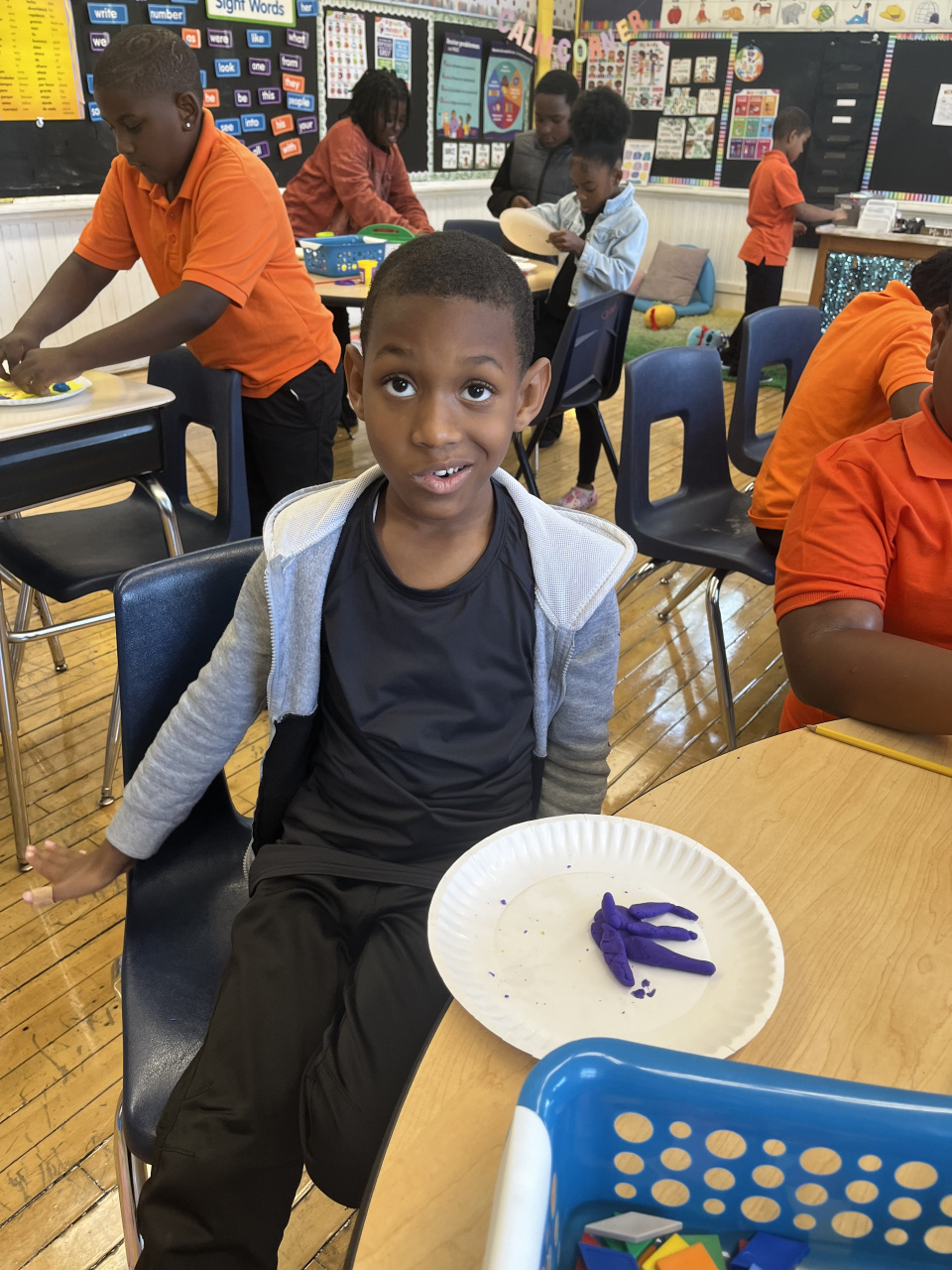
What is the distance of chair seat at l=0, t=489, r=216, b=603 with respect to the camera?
179cm

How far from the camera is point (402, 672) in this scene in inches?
38.9

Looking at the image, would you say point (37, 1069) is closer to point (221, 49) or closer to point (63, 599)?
point (63, 599)

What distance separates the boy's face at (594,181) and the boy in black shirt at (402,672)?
101 inches

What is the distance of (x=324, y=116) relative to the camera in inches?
209

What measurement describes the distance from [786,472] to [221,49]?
13.6 feet

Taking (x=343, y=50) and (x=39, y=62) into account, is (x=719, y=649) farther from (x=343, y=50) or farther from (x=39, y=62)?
(x=343, y=50)

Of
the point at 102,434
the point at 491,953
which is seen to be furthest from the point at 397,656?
the point at 102,434

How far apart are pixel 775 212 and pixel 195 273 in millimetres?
4444

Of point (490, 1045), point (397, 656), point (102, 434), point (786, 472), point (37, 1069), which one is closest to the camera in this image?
point (490, 1045)

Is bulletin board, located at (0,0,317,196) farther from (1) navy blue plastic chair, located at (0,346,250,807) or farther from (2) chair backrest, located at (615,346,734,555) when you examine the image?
(2) chair backrest, located at (615,346,734,555)

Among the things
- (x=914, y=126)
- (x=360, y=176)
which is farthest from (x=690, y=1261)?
(x=914, y=126)

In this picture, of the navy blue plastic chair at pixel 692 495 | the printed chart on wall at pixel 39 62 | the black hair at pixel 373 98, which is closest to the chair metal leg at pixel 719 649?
the navy blue plastic chair at pixel 692 495

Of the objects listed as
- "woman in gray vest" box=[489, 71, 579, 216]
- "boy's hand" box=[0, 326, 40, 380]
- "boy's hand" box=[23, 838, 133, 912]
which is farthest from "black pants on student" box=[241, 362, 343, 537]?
"woman in gray vest" box=[489, 71, 579, 216]

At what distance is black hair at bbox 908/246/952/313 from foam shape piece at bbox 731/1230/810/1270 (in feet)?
6.46
